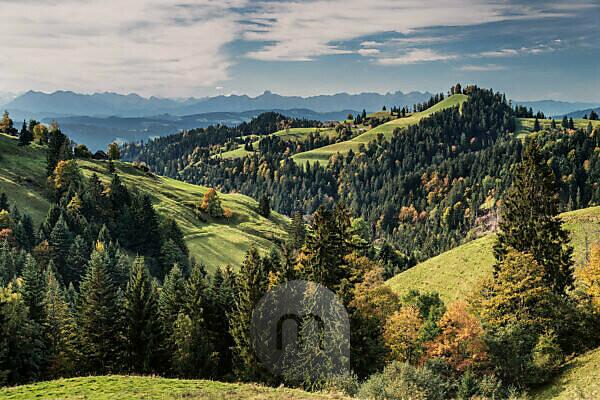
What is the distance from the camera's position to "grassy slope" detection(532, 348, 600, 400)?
32.4 m

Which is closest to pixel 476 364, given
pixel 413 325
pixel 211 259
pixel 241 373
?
pixel 413 325

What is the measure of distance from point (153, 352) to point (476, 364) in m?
33.8

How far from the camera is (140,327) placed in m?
50.7

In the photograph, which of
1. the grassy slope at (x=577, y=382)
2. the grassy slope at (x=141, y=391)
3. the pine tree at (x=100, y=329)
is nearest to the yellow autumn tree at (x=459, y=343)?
the grassy slope at (x=577, y=382)

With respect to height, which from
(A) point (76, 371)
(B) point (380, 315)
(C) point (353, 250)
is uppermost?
(C) point (353, 250)

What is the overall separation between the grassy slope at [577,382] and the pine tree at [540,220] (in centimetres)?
1113

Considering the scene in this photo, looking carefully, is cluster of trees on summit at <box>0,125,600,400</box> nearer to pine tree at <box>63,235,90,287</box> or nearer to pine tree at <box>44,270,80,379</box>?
pine tree at <box>44,270,80,379</box>

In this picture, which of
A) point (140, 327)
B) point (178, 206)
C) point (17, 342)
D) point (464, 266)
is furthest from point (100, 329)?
point (178, 206)

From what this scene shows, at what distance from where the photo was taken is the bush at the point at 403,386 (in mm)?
32062

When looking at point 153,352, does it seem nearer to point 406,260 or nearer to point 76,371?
point 76,371

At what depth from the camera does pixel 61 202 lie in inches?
4395

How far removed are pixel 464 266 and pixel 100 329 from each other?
5782cm

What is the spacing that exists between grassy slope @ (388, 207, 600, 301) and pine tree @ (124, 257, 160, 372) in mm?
43391

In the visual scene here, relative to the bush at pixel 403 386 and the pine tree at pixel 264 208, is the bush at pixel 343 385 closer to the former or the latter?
the bush at pixel 403 386
